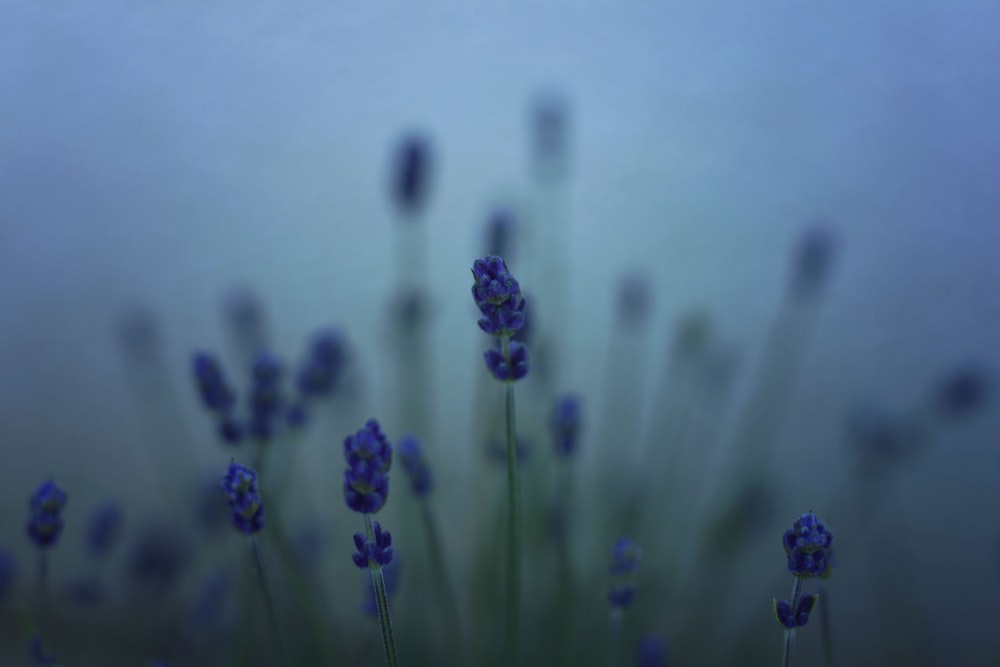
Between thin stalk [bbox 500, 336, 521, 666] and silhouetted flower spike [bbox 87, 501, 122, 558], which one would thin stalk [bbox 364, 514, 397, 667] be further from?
silhouetted flower spike [bbox 87, 501, 122, 558]

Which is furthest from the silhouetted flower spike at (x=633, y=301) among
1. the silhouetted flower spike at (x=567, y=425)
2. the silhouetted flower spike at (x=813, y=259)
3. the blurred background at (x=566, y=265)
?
the silhouetted flower spike at (x=567, y=425)

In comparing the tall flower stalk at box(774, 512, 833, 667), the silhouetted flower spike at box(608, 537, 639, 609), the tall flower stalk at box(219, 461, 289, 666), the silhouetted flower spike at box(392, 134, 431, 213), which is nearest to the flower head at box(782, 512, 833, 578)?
the tall flower stalk at box(774, 512, 833, 667)

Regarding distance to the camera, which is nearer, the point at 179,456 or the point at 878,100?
the point at 878,100

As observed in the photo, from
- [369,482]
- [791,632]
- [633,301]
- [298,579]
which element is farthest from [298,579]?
[633,301]

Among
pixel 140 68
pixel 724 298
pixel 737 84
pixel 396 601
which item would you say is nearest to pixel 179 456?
pixel 396 601

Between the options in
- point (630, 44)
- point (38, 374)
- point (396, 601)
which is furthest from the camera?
point (38, 374)

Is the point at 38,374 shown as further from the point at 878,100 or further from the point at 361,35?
the point at 878,100
